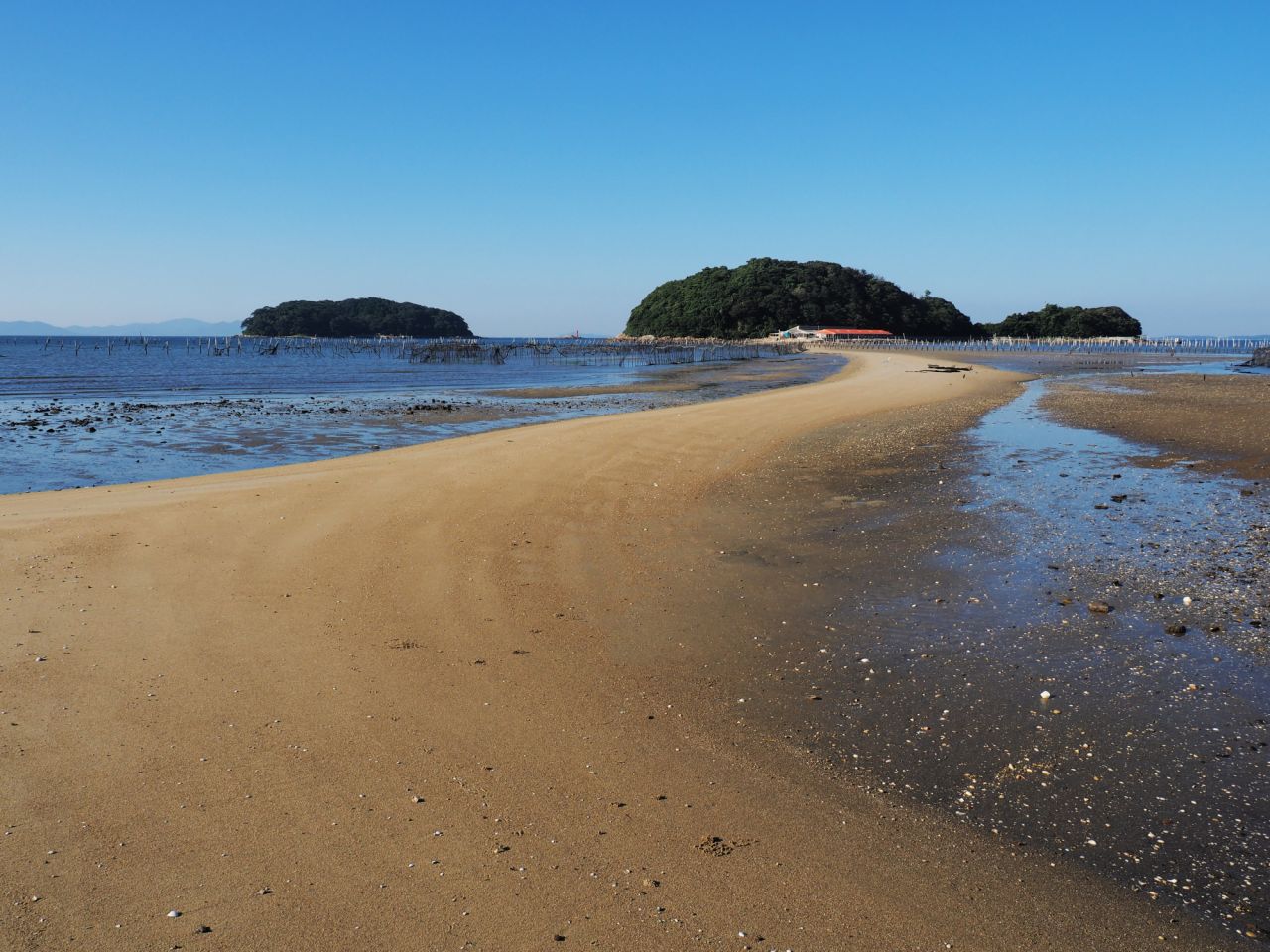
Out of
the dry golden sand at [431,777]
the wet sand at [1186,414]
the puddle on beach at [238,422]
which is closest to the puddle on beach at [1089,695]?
the dry golden sand at [431,777]

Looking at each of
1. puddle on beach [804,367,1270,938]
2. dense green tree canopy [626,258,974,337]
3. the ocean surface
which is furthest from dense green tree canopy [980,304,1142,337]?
puddle on beach [804,367,1270,938]

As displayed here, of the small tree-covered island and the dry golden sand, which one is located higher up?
the small tree-covered island

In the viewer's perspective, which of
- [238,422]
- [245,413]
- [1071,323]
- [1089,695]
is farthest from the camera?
[1071,323]

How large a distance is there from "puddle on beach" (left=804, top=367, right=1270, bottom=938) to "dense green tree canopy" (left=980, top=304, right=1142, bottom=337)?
147195mm

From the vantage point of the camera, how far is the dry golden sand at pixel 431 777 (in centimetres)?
320

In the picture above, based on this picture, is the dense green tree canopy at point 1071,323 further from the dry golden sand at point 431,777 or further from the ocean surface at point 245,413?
the dry golden sand at point 431,777

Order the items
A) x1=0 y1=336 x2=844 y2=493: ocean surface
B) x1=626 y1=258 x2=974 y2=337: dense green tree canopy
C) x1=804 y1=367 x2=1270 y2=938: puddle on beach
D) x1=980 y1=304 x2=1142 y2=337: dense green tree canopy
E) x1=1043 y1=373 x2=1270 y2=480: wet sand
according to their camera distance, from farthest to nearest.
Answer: x1=626 y1=258 x2=974 y2=337: dense green tree canopy < x1=980 y1=304 x2=1142 y2=337: dense green tree canopy < x1=0 y1=336 x2=844 y2=493: ocean surface < x1=1043 y1=373 x2=1270 y2=480: wet sand < x1=804 y1=367 x2=1270 y2=938: puddle on beach

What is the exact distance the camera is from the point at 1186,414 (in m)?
21.8

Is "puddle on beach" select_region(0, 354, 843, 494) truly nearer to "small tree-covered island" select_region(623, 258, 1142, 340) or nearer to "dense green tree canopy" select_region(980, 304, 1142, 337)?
"small tree-covered island" select_region(623, 258, 1142, 340)

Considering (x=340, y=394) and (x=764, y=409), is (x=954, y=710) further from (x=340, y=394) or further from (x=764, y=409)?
(x=340, y=394)

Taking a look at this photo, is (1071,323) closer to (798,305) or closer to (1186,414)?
(798,305)

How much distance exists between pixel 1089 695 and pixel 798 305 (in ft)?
486

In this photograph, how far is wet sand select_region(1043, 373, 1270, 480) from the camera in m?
15.1

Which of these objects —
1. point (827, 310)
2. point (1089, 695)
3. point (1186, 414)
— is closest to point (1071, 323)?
point (827, 310)
